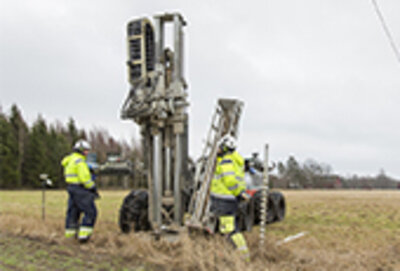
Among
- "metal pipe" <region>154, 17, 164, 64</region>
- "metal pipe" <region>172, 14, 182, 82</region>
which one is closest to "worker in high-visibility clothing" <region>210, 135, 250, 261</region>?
"metal pipe" <region>172, 14, 182, 82</region>

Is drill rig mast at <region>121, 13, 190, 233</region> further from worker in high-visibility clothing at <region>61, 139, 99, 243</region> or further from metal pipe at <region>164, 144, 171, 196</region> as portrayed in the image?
worker in high-visibility clothing at <region>61, 139, 99, 243</region>

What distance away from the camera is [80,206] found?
7.60 metres

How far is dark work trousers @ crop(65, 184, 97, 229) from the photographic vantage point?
7.49m

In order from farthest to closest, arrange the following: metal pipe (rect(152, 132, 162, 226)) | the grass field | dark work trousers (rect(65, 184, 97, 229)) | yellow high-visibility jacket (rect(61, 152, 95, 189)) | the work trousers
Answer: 1. metal pipe (rect(152, 132, 162, 226))
2. yellow high-visibility jacket (rect(61, 152, 95, 189))
3. dark work trousers (rect(65, 184, 97, 229))
4. the work trousers
5. the grass field

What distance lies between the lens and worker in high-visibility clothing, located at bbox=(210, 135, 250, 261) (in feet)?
21.7

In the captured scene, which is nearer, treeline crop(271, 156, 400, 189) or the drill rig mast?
the drill rig mast

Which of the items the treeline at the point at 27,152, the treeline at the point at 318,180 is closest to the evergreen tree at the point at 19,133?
the treeline at the point at 27,152

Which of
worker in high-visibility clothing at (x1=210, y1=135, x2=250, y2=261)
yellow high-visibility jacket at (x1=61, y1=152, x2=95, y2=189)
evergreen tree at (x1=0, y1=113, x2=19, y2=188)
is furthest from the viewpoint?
evergreen tree at (x1=0, y1=113, x2=19, y2=188)

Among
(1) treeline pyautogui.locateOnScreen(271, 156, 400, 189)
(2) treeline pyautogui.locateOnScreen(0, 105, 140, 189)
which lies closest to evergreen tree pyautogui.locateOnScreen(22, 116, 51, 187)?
(2) treeline pyautogui.locateOnScreen(0, 105, 140, 189)

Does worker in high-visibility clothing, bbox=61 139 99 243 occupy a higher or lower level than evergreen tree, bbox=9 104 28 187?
lower

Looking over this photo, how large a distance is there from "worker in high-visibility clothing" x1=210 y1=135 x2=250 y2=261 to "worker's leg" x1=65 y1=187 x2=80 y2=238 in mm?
2890

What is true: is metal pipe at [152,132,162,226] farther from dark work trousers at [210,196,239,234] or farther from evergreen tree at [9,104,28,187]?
evergreen tree at [9,104,28,187]

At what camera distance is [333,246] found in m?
7.92

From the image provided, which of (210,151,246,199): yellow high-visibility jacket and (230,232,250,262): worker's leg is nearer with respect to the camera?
(230,232,250,262): worker's leg
